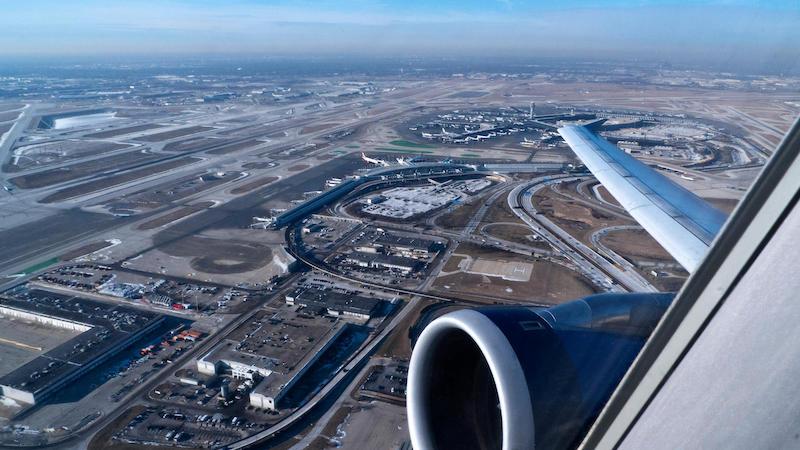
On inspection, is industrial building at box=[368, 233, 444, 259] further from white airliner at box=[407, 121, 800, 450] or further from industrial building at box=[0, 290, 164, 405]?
white airliner at box=[407, 121, 800, 450]

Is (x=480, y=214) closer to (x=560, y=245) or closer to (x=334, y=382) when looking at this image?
(x=560, y=245)

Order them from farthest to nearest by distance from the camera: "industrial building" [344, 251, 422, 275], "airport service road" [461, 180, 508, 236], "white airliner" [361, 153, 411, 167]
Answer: "white airliner" [361, 153, 411, 167] < "airport service road" [461, 180, 508, 236] < "industrial building" [344, 251, 422, 275]

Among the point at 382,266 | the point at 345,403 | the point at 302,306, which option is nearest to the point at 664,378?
the point at 345,403

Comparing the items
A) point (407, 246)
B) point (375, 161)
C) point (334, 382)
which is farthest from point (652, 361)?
point (375, 161)

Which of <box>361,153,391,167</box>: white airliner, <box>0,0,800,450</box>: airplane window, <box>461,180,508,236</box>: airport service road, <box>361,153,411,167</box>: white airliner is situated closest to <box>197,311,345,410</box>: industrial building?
<box>0,0,800,450</box>: airplane window

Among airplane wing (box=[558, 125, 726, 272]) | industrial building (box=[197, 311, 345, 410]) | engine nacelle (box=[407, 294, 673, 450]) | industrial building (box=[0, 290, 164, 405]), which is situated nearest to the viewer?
engine nacelle (box=[407, 294, 673, 450])

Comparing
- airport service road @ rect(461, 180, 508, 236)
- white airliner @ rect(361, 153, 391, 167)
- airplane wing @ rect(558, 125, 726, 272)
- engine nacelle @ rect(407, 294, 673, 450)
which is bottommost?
white airliner @ rect(361, 153, 391, 167)

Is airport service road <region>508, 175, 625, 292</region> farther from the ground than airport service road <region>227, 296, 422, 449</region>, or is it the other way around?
airport service road <region>227, 296, 422, 449</region>
